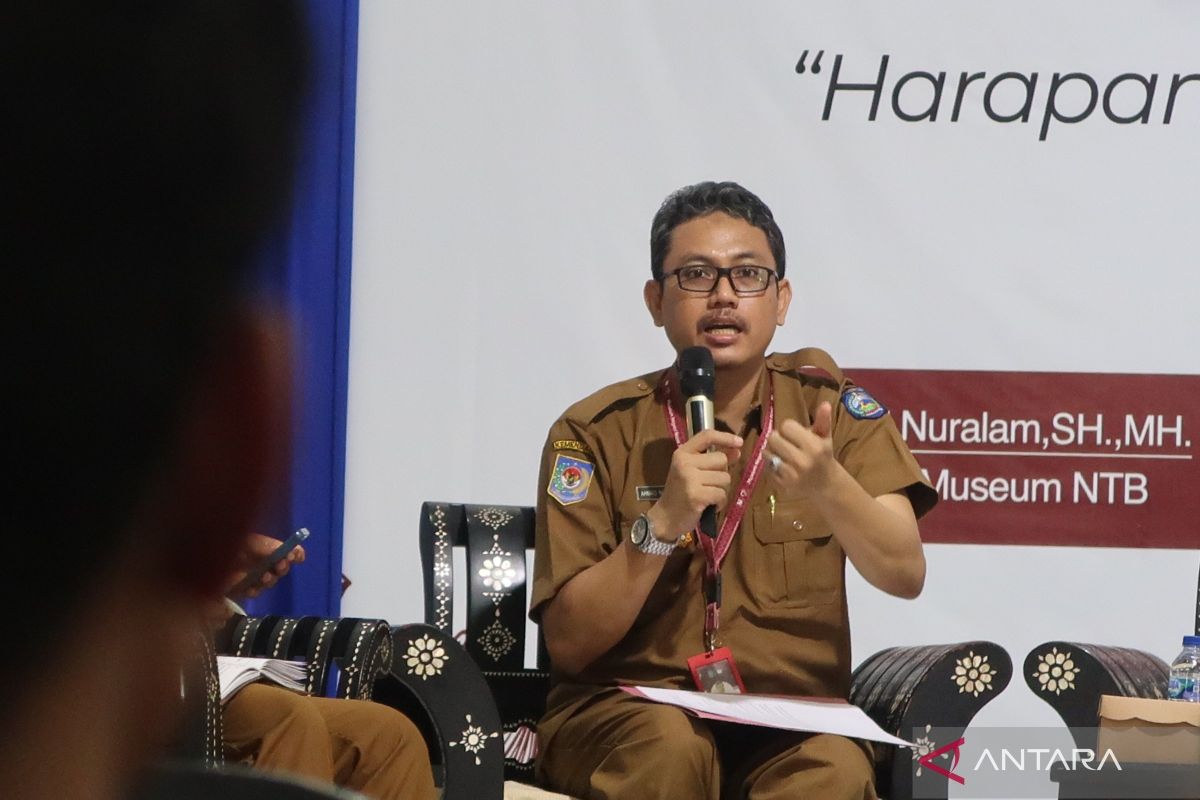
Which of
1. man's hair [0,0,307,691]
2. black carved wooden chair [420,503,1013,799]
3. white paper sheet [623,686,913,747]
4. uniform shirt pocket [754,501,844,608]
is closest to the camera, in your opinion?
man's hair [0,0,307,691]

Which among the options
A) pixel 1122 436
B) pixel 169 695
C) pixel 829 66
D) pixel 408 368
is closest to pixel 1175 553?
pixel 1122 436

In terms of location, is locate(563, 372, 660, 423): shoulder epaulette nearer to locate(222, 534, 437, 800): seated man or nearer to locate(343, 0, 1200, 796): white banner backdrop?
locate(222, 534, 437, 800): seated man

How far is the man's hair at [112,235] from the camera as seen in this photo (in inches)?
13.1

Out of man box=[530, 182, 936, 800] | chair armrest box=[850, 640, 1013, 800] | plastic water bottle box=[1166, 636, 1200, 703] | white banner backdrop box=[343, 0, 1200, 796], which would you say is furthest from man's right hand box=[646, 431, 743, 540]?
white banner backdrop box=[343, 0, 1200, 796]

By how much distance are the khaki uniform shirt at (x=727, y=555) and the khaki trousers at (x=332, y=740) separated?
0.29 m

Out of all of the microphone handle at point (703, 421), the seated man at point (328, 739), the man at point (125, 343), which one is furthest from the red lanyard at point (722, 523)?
the man at point (125, 343)

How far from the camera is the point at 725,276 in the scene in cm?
273

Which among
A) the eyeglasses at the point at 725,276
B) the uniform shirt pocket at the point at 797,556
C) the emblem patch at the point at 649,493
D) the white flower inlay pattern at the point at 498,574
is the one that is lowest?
the white flower inlay pattern at the point at 498,574

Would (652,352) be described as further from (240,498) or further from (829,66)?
(240,498)

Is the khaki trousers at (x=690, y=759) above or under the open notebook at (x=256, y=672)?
under

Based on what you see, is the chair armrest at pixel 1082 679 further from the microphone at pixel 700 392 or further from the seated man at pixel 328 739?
the seated man at pixel 328 739

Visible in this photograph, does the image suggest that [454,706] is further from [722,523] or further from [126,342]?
[126,342]

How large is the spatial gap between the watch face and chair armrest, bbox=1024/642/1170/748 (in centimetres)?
77

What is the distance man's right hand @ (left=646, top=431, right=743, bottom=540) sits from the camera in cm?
234
